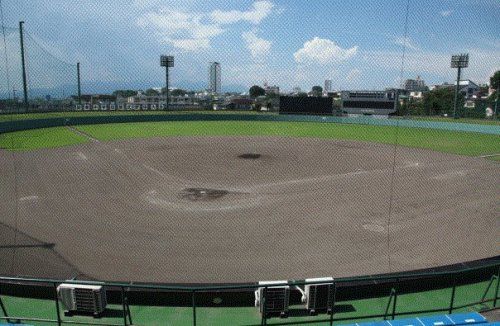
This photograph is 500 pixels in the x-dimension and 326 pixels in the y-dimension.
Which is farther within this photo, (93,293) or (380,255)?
(380,255)

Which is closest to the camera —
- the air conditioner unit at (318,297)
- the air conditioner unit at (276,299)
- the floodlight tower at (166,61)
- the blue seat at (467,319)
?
the blue seat at (467,319)

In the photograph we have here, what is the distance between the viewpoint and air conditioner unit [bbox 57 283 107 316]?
7051mm

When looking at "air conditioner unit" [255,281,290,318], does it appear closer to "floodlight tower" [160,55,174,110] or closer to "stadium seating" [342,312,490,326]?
"stadium seating" [342,312,490,326]

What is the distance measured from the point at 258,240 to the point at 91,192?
31.3 feet

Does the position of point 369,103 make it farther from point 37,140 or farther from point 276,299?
point 276,299

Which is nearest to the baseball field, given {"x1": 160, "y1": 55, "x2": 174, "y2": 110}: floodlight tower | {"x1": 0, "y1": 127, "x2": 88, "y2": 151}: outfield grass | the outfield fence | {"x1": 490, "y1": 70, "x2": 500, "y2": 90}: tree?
{"x1": 0, "y1": 127, "x2": 88, "y2": 151}: outfield grass

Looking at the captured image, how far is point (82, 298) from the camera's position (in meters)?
7.15

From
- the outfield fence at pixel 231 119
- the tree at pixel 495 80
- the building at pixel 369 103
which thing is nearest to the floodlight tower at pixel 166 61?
the outfield fence at pixel 231 119

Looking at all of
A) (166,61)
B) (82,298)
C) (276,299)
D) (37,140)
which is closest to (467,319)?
(276,299)

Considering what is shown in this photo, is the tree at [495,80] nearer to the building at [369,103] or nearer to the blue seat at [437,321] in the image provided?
the building at [369,103]

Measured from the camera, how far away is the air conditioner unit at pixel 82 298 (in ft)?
23.1

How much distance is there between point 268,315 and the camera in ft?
24.4

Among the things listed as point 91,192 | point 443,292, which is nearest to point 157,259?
point 443,292

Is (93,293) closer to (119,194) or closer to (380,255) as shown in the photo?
(380,255)
